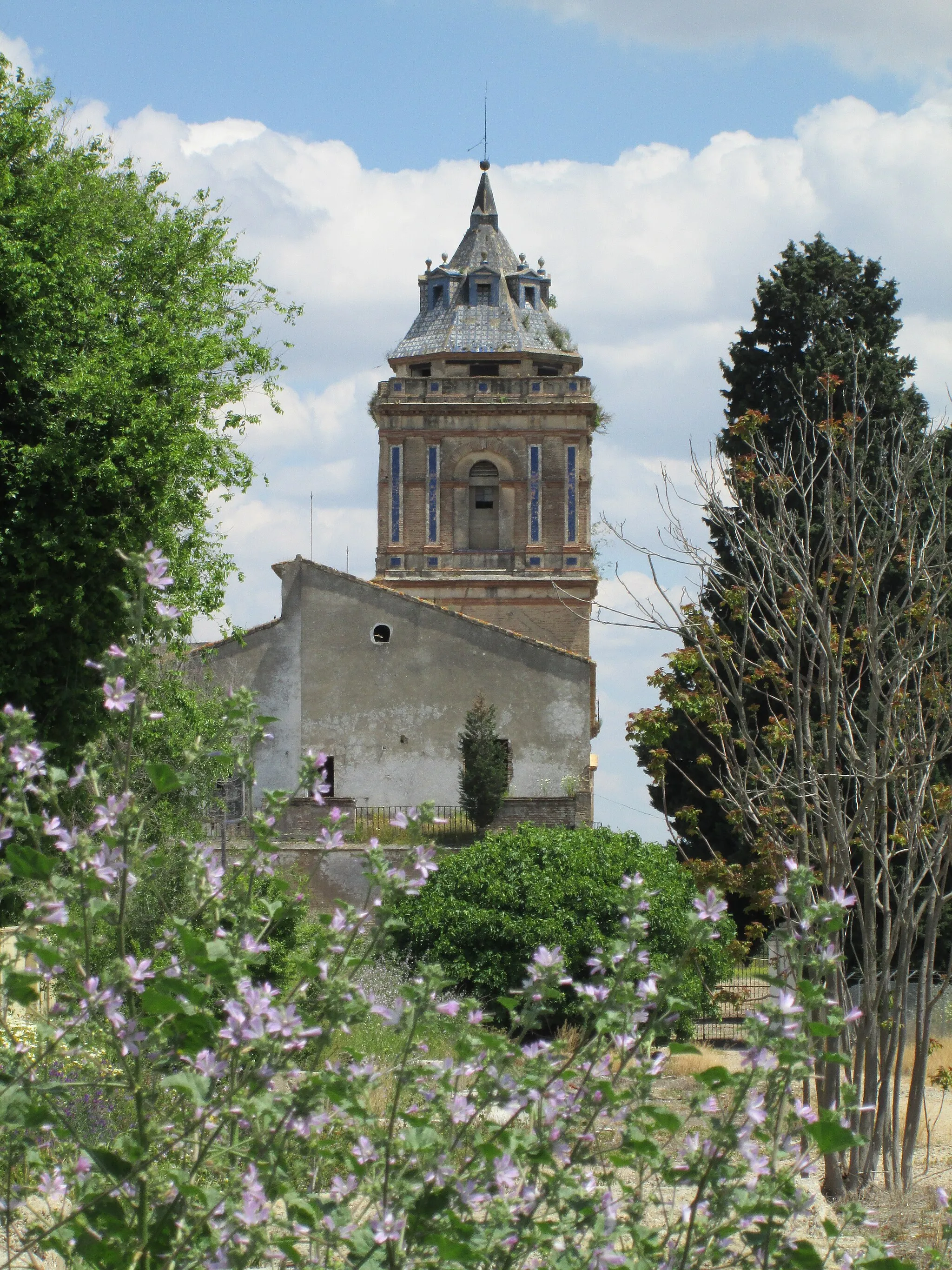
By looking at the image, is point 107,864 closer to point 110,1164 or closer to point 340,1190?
point 110,1164

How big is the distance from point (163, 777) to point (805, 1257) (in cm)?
184

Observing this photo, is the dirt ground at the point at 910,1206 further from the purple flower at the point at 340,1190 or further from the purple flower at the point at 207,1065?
the purple flower at the point at 207,1065

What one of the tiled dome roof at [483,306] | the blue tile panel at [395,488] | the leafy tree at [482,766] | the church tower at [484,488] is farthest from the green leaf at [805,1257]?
the tiled dome roof at [483,306]

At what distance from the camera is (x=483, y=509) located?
41969mm

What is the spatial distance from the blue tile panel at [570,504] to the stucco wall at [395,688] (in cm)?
1172

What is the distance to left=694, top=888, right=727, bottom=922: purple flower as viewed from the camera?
3592mm

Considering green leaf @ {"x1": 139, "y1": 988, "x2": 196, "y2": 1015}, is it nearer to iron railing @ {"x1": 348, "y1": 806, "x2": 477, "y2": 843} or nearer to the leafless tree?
the leafless tree

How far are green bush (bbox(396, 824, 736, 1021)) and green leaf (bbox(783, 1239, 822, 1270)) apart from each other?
12.7 metres

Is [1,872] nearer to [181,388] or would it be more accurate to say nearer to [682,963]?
[682,963]

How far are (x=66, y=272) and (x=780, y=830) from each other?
1065 cm

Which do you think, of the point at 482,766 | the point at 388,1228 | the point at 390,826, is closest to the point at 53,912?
the point at 388,1228

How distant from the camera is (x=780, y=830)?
10.0 meters

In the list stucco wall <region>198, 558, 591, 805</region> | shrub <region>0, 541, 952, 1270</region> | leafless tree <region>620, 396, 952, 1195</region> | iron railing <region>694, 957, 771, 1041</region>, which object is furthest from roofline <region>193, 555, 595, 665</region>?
shrub <region>0, 541, 952, 1270</region>

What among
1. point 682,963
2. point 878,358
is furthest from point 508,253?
point 682,963
